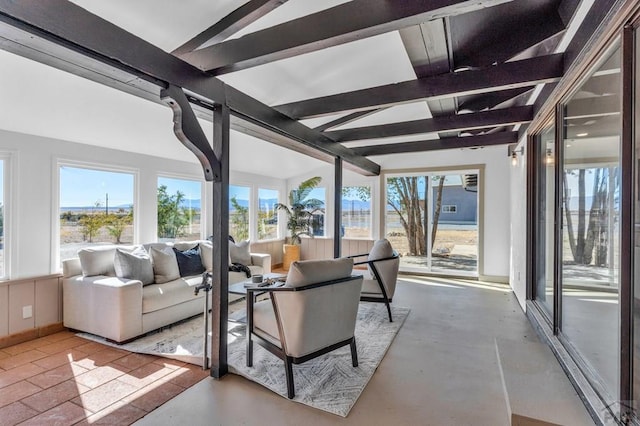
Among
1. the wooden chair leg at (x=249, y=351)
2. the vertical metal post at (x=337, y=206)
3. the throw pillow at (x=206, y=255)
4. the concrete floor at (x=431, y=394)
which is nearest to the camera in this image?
Result: the concrete floor at (x=431, y=394)

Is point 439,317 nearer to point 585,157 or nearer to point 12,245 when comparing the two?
point 585,157

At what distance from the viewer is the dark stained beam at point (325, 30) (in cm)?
167

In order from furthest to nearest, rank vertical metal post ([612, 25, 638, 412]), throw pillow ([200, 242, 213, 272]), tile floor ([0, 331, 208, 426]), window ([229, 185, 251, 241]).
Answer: window ([229, 185, 251, 241]) → throw pillow ([200, 242, 213, 272]) → tile floor ([0, 331, 208, 426]) → vertical metal post ([612, 25, 638, 412])

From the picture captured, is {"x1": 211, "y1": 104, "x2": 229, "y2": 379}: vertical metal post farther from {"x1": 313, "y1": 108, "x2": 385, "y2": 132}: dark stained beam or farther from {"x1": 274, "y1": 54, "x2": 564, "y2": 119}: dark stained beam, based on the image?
{"x1": 313, "y1": 108, "x2": 385, "y2": 132}: dark stained beam

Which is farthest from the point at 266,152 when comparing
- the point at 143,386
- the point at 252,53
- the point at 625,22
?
the point at 625,22

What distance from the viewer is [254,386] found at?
2410 mm

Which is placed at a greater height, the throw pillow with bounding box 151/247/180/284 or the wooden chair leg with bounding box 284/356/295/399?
the throw pillow with bounding box 151/247/180/284

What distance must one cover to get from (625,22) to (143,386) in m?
3.61

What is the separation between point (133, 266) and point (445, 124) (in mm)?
3979

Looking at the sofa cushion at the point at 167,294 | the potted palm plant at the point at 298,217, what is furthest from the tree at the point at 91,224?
the potted palm plant at the point at 298,217

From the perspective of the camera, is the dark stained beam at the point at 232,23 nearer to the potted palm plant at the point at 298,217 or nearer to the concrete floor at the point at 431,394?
the concrete floor at the point at 431,394

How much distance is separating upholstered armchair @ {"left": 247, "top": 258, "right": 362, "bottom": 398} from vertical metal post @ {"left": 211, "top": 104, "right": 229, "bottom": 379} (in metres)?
0.21

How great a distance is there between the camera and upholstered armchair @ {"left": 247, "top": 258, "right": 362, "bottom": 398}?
90.0 inches

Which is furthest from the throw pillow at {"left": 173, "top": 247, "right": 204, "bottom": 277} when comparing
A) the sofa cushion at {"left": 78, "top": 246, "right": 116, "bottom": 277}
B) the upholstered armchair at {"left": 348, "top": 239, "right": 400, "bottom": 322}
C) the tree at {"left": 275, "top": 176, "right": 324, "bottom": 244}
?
the tree at {"left": 275, "top": 176, "right": 324, "bottom": 244}
